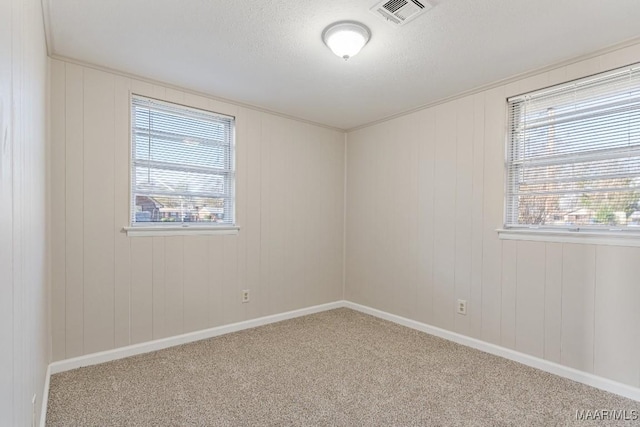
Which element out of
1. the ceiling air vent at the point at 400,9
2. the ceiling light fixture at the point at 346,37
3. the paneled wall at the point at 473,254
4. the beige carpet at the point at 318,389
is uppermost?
the ceiling air vent at the point at 400,9

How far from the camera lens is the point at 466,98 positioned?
3.15 m

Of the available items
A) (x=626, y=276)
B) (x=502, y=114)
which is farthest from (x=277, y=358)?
(x=502, y=114)

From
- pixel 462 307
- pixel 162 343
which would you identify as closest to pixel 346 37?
pixel 462 307

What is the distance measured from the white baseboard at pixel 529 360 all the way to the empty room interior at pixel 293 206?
0.05 feet

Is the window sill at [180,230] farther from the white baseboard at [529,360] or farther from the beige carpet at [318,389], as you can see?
the white baseboard at [529,360]

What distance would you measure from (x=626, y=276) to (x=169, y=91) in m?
3.74

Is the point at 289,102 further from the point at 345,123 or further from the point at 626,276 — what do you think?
the point at 626,276

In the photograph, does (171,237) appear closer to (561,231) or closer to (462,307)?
(462,307)

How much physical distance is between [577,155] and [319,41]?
2038 millimetres

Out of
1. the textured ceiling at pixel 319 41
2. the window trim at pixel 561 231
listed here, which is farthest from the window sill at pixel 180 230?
the window trim at pixel 561 231

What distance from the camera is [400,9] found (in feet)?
6.31

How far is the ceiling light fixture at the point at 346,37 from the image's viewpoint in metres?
2.09

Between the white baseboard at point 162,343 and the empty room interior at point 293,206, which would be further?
the white baseboard at point 162,343

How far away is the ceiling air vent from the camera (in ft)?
6.14
